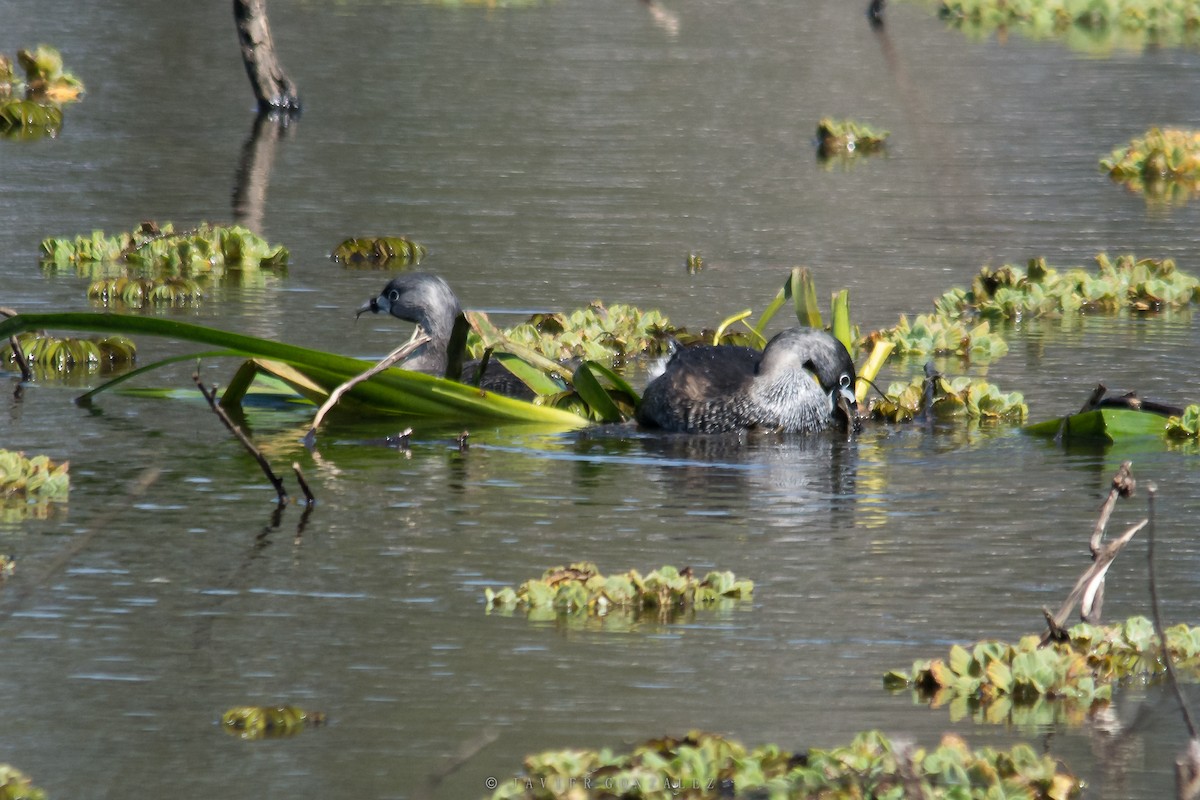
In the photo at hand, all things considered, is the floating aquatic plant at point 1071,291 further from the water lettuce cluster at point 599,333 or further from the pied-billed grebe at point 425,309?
the pied-billed grebe at point 425,309

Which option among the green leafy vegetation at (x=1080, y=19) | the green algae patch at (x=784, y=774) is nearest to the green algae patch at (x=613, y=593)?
the green algae patch at (x=784, y=774)

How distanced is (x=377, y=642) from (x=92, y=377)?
5.62 meters

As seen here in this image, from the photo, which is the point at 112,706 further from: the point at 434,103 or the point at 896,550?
the point at 434,103

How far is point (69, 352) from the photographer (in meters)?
12.8

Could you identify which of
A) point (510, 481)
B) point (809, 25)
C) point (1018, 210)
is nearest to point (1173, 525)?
point (510, 481)

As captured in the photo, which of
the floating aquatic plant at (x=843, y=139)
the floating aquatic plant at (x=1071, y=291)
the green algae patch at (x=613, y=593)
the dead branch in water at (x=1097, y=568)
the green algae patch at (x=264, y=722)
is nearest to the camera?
the dead branch in water at (x=1097, y=568)

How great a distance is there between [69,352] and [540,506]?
13.8 feet

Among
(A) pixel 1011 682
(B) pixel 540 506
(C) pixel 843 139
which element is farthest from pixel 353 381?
(C) pixel 843 139

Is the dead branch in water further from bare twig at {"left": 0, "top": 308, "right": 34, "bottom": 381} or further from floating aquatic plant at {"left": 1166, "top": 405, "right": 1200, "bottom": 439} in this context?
bare twig at {"left": 0, "top": 308, "right": 34, "bottom": 381}

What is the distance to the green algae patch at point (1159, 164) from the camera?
73.4 feet

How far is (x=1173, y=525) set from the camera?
370 inches

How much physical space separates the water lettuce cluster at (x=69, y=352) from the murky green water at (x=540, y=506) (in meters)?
0.45

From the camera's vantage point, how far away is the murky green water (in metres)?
6.67

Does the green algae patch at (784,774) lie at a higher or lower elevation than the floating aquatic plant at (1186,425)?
lower
